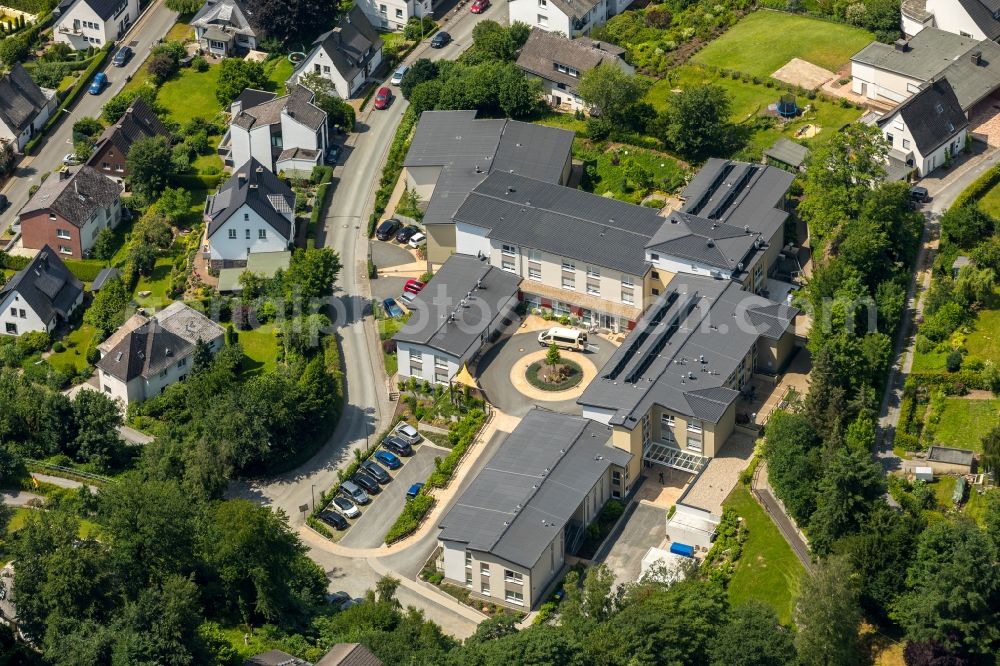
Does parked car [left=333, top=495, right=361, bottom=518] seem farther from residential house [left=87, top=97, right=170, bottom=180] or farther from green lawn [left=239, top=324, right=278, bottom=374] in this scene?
residential house [left=87, top=97, right=170, bottom=180]

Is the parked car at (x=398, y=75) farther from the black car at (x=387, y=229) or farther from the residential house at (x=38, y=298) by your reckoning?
the residential house at (x=38, y=298)

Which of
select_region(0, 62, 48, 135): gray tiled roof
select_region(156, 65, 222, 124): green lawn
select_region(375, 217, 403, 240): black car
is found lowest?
select_region(375, 217, 403, 240): black car

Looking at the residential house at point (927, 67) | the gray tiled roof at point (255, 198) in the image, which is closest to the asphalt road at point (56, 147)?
the gray tiled roof at point (255, 198)

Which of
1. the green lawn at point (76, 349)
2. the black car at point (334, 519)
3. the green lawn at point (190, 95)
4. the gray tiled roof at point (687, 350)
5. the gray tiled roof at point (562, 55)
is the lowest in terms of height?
the black car at point (334, 519)

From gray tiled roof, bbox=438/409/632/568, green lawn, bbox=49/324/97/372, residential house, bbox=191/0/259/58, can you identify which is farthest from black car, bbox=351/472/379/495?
residential house, bbox=191/0/259/58

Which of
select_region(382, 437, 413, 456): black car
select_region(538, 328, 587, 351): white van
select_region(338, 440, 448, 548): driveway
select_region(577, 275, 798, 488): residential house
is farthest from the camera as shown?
select_region(538, 328, 587, 351): white van

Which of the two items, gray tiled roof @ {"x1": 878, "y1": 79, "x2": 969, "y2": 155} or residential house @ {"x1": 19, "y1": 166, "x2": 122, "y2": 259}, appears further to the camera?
residential house @ {"x1": 19, "y1": 166, "x2": 122, "y2": 259}
